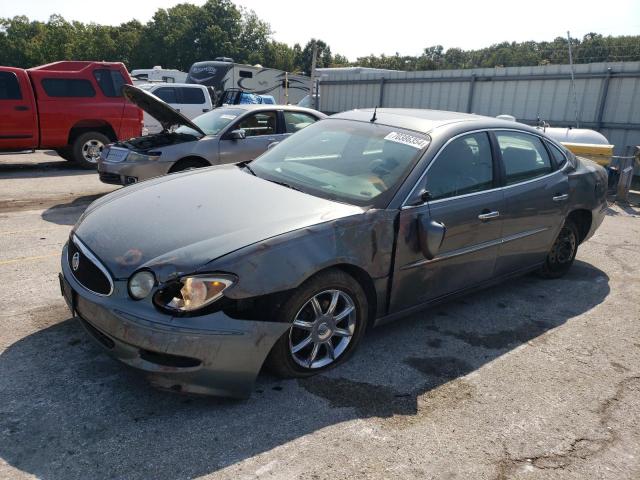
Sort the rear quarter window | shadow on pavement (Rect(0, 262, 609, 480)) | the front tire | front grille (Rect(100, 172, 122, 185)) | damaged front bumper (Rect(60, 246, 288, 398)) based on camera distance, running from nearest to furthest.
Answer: shadow on pavement (Rect(0, 262, 609, 480)), damaged front bumper (Rect(60, 246, 288, 398)), the front tire, the rear quarter window, front grille (Rect(100, 172, 122, 185))

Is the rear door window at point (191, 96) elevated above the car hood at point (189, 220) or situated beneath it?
elevated above

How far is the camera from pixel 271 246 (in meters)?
2.79

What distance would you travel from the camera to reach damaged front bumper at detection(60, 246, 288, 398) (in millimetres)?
2557

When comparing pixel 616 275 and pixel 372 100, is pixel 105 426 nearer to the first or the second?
pixel 616 275

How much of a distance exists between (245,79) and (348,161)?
68.2 feet

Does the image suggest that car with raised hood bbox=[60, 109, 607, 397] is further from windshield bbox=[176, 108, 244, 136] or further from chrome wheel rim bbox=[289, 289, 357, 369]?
windshield bbox=[176, 108, 244, 136]

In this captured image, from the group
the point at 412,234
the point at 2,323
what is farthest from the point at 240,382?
the point at 2,323

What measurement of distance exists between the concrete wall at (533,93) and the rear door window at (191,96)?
6.74m

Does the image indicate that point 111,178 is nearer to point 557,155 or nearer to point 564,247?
point 557,155

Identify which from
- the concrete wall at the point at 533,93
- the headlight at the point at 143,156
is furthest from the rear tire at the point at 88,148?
the concrete wall at the point at 533,93

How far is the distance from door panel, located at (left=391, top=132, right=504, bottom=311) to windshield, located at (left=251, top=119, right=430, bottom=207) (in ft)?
0.67

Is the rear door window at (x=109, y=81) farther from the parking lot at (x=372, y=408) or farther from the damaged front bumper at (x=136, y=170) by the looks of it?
the parking lot at (x=372, y=408)

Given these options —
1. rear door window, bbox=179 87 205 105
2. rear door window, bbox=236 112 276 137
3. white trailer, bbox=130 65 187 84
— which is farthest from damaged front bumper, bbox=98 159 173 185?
white trailer, bbox=130 65 187 84

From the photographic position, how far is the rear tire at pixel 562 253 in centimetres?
511
